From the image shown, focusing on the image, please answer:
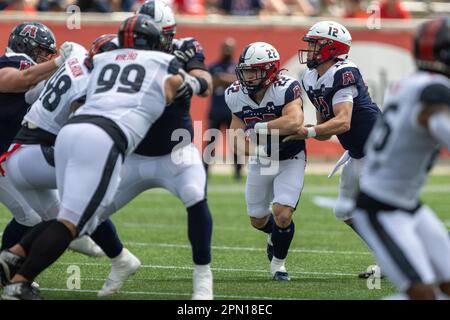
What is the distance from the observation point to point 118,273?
21.7 feet

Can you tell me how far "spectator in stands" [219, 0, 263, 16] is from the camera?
1702cm

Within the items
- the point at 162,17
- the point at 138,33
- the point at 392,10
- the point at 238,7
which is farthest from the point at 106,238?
the point at 392,10

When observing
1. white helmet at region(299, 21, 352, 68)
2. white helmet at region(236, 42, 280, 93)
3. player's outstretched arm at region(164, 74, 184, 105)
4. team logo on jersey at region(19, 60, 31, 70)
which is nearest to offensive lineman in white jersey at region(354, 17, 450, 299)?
player's outstretched arm at region(164, 74, 184, 105)

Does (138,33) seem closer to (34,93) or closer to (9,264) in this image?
(34,93)

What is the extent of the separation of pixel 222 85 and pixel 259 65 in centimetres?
765

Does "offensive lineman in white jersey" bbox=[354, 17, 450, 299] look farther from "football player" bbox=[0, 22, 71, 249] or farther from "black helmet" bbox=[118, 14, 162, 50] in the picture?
"football player" bbox=[0, 22, 71, 249]

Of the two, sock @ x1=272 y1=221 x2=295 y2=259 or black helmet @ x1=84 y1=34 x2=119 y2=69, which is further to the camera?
sock @ x1=272 y1=221 x2=295 y2=259

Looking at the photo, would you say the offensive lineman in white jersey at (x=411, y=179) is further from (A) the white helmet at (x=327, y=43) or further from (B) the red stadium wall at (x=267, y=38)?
(B) the red stadium wall at (x=267, y=38)

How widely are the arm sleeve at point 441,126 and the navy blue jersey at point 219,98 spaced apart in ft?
33.8

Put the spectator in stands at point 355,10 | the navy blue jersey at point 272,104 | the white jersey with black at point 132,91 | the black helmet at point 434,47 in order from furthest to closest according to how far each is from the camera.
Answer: the spectator in stands at point 355,10
the navy blue jersey at point 272,104
the white jersey with black at point 132,91
the black helmet at point 434,47

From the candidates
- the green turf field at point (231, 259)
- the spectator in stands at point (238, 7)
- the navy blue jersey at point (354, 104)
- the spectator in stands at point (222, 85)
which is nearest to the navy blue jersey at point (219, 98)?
the spectator in stands at point (222, 85)

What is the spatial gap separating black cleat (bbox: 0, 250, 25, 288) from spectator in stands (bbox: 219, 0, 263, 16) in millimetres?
11308

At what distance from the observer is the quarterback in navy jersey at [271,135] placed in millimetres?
A: 7547
